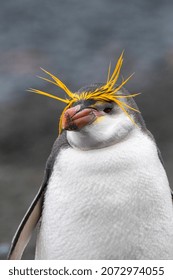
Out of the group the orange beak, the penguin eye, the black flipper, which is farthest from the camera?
the black flipper

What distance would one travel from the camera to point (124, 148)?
2035mm

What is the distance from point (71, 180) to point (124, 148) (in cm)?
23

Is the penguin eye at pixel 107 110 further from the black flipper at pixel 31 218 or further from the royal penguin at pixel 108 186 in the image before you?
the black flipper at pixel 31 218

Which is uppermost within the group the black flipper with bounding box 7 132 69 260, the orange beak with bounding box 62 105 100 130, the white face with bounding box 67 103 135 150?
the orange beak with bounding box 62 105 100 130

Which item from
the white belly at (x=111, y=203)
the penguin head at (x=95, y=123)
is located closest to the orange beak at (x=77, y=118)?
the penguin head at (x=95, y=123)

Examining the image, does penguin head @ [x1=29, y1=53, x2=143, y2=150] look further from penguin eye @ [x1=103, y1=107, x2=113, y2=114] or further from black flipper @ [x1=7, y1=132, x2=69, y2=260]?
black flipper @ [x1=7, y1=132, x2=69, y2=260]

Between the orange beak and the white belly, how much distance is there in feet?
0.53

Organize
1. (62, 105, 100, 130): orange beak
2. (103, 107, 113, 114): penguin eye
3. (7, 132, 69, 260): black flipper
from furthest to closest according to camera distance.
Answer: (7, 132, 69, 260): black flipper, (103, 107, 113, 114): penguin eye, (62, 105, 100, 130): orange beak

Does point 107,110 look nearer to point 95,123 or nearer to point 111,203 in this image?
point 95,123

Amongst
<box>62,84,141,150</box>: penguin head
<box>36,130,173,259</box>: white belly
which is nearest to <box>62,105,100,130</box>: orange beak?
<box>62,84,141,150</box>: penguin head

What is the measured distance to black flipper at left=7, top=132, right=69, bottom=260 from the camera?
7.20 ft

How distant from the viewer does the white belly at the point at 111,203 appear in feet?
6.63

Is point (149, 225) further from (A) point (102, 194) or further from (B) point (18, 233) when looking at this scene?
(B) point (18, 233)

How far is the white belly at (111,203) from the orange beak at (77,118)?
0.16 m
